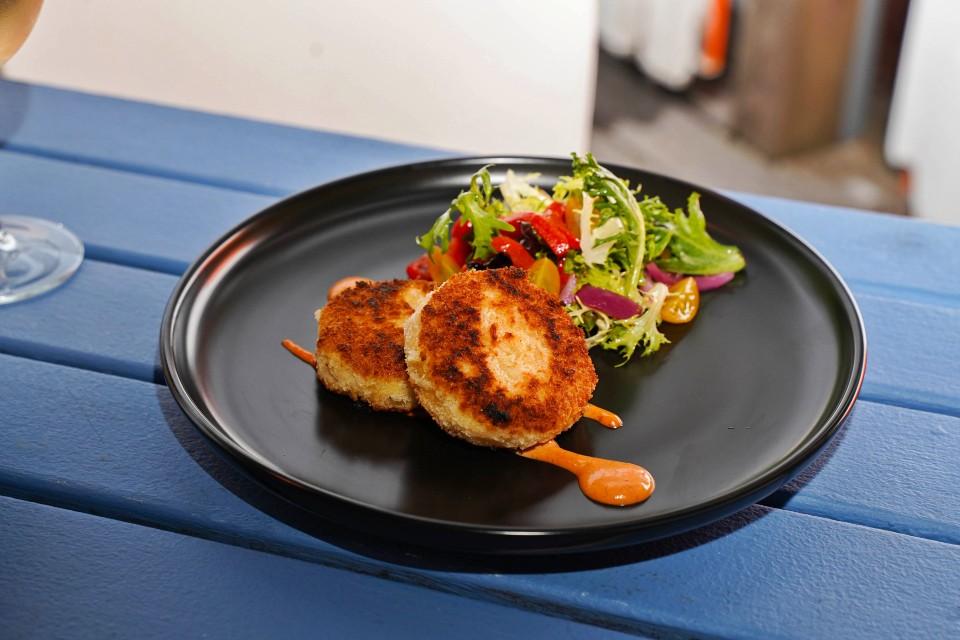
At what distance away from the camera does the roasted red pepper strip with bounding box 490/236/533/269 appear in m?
1.77

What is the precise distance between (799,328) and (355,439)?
29.9 inches

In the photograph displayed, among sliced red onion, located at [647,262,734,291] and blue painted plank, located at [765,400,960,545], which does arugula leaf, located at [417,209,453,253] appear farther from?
blue painted plank, located at [765,400,960,545]

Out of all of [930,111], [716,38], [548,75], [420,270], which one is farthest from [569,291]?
[716,38]

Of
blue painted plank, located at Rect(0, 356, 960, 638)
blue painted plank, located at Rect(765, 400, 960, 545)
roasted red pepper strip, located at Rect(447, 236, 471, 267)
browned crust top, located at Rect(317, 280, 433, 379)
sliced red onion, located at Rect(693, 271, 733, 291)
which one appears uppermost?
roasted red pepper strip, located at Rect(447, 236, 471, 267)

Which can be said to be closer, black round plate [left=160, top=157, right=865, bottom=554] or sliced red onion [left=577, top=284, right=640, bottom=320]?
black round plate [left=160, top=157, right=865, bottom=554]

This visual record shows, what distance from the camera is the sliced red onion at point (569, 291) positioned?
5.92 ft

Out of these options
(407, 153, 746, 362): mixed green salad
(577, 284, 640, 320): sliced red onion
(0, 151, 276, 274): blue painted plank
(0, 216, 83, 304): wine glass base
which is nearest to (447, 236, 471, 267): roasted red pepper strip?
(407, 153, 746, 362): mixed green salad

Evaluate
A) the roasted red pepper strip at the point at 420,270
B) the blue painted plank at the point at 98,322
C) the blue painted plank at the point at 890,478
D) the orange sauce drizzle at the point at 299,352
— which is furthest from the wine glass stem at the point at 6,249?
the blue painted plank at the point at 890,478

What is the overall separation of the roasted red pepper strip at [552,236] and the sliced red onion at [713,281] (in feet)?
0.80

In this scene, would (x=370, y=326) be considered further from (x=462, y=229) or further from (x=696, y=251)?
(x=696, y=251)

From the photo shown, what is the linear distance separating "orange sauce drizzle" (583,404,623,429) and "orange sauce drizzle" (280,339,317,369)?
0.44m

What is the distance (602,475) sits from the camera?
1.38 meters

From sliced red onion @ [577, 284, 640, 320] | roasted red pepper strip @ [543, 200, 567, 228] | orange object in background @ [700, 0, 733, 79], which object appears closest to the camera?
sliced red onion @ [577, 284, 640, 320]

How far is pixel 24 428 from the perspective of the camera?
158 cm
